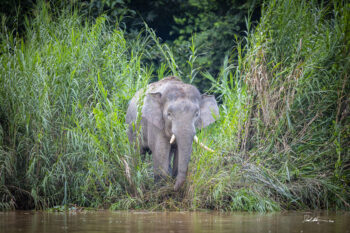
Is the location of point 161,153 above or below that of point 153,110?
below

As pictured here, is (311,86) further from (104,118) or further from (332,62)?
(104,118)

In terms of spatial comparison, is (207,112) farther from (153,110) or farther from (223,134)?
(153,110)

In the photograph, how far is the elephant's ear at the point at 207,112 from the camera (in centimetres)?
838

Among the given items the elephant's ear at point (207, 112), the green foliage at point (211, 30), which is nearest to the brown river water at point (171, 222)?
the elephant's ear at point (207, 112)

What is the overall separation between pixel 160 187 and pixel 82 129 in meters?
A: 1.53

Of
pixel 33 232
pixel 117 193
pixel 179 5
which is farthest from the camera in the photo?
pixel 179 5

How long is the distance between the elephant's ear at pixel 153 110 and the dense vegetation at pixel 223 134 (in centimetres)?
44

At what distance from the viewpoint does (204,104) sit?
852 centimetres

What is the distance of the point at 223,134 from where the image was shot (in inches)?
330

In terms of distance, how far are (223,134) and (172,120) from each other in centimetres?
85

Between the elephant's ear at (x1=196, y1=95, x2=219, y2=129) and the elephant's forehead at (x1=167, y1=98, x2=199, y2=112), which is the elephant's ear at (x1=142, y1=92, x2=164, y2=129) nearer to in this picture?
the elephant's forehead at (x1=167, y1=98, x2=199, y2=112)

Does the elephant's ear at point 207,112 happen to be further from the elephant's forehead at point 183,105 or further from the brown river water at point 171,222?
the brown river water at point 171,222

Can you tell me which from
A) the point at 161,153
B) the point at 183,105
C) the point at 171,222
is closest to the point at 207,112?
the point at 183,105

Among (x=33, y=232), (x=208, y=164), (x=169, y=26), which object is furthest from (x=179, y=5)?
(x=33, y=232)
